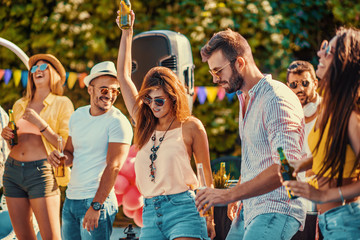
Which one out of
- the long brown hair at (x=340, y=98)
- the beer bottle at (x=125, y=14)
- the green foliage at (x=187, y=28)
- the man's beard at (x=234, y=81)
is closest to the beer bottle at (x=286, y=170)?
the long brown hair at (x=340, y=98)

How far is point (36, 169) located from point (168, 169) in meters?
1.40

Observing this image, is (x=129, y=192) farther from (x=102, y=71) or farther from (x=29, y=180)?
(x=102, y=71)

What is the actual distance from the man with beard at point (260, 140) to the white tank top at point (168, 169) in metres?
0.41

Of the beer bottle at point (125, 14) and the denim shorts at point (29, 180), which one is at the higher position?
the beer bottle at point (125, 14)

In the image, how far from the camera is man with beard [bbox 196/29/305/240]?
224cm

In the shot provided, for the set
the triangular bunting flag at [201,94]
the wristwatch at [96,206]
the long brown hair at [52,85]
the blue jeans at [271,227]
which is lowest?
the wristwatch at [96,206]

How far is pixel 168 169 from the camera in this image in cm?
284

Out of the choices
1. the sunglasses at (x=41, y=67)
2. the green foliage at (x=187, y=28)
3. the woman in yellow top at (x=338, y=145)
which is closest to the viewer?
the woman in yellow top at (x=338, y=145)

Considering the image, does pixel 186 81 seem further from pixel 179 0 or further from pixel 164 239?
pixel 179 0

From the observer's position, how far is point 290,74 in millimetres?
4598

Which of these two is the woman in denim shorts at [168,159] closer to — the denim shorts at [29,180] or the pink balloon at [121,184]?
the denim shorts at [29,180]

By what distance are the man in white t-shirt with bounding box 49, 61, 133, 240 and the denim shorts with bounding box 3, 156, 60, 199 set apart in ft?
1.10

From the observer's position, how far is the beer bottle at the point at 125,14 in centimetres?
325

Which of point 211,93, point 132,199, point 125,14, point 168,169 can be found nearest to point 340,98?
point 168,169
